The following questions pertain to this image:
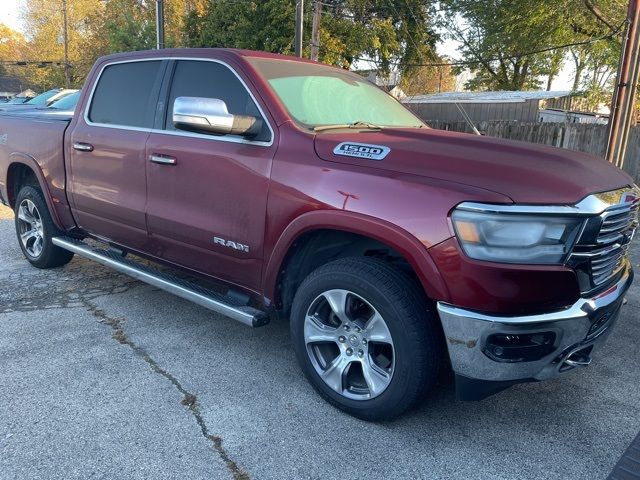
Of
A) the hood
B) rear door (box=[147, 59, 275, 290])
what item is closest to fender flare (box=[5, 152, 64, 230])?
rear door (box=[147, 59, 275, 290])

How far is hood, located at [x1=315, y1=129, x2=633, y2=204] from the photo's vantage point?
A: 96.0 inches

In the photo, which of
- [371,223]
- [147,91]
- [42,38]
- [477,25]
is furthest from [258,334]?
[42,38]

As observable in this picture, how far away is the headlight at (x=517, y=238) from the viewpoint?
2387 mm

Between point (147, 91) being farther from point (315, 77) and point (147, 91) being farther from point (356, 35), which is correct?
point (356, 35)

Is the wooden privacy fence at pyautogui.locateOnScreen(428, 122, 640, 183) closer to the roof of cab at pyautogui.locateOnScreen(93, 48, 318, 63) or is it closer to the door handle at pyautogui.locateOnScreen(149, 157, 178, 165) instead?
the roof of cab at pyautogui.locateOnScreen(93, 48, 318, 63)

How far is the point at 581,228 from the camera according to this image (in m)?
2.43

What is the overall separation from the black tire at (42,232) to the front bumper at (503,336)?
13.5 feet

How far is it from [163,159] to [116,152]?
64cm

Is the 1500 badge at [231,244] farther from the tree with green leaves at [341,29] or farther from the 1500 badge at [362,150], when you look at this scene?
the tree with green leaves at [341,29]

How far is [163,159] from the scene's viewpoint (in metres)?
3.69

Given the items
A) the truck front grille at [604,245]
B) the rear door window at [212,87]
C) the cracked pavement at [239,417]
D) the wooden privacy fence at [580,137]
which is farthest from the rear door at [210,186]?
the wooden privacy fence at [580,137]

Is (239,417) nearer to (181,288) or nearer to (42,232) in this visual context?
(181,288)

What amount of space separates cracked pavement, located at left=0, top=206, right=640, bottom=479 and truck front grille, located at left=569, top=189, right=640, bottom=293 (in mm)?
871

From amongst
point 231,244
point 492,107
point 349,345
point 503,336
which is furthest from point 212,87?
point 492,107
